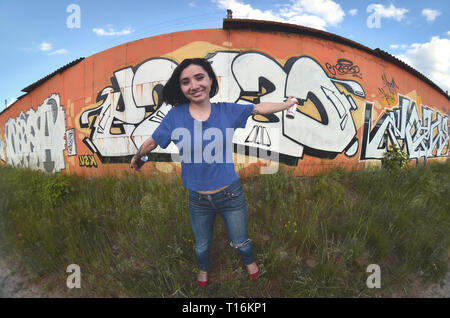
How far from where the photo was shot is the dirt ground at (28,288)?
1.93 metres

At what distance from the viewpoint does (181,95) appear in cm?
159

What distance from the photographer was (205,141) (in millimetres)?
1394

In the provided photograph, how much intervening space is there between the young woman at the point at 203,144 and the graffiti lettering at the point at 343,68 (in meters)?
4.55

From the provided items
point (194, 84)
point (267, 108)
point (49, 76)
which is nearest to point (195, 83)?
point (194, 84)

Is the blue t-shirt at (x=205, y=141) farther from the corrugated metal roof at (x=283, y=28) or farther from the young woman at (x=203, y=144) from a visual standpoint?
the corrugated metal roof at (x=283, y=28)

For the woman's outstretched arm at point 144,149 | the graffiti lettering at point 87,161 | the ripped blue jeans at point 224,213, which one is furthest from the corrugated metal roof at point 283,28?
the graffiti lettering at point 87,161

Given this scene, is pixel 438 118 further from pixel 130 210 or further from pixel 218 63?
pixel 130 210

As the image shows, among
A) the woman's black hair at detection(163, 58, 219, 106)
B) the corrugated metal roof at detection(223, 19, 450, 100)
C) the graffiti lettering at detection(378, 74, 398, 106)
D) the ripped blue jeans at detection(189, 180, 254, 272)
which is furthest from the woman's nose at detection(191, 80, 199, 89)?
the graffiti lettering at detection(378, 74, 398, 106)

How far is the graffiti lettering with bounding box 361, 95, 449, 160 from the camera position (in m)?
5.27

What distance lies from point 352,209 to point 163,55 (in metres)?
5.36

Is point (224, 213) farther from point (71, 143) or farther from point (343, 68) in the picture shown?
point (71, 143)

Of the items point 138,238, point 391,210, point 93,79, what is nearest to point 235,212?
point 138,238

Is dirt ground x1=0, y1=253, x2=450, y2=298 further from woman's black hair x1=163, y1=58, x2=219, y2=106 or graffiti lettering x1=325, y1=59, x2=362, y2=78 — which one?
graffiti lettering x1=325, y1=59, x2=362, y2=78

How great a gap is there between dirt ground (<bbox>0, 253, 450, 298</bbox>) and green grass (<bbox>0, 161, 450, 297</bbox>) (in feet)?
0.26
